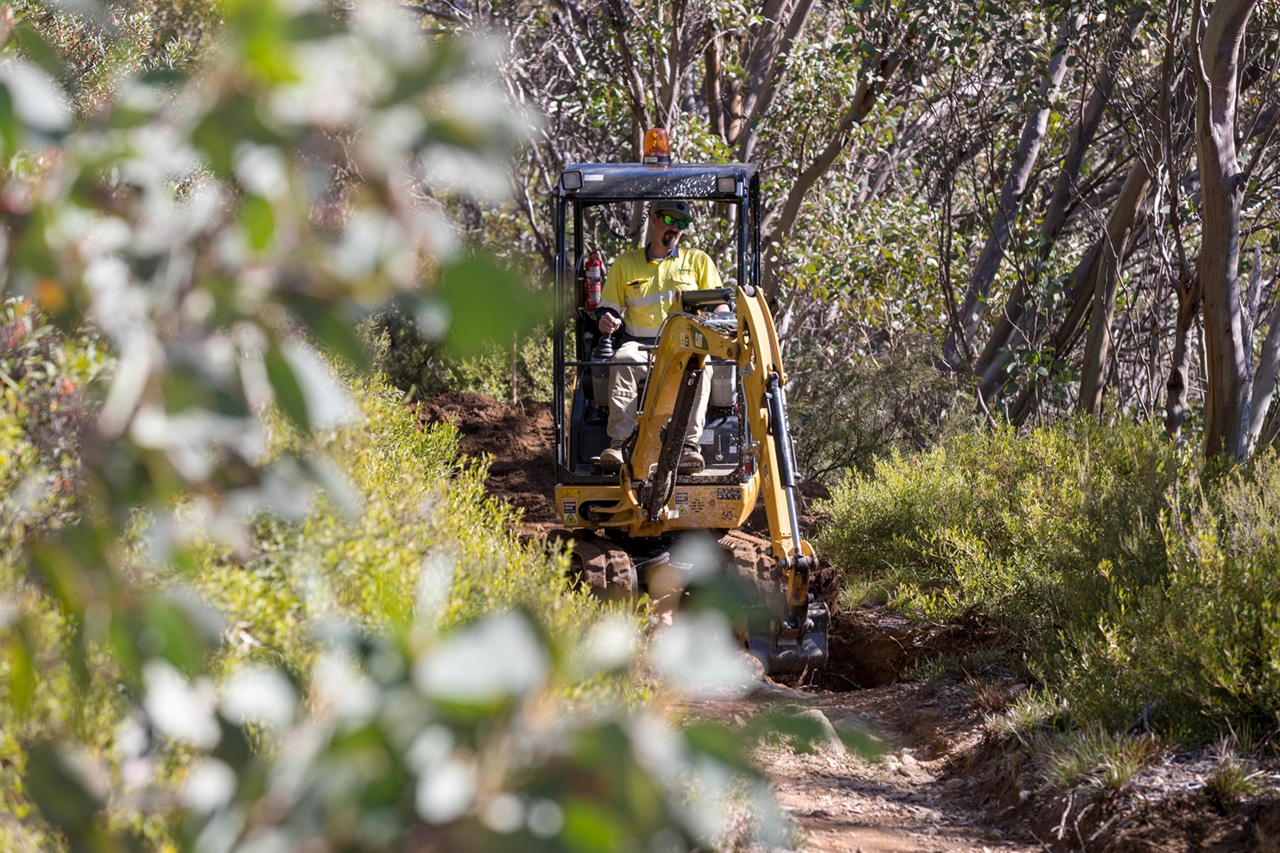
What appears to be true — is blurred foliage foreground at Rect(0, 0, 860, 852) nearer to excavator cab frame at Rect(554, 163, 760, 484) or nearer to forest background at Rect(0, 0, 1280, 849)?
forest background at Rect(0, 0, 1280, 849)

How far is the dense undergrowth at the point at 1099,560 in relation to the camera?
497 centimetres

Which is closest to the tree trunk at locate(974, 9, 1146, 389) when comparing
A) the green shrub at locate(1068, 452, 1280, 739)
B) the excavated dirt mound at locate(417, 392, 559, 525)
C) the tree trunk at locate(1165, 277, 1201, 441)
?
the tree trunk at locate(1165, 277, 1201, 441)

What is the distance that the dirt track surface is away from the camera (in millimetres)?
4492

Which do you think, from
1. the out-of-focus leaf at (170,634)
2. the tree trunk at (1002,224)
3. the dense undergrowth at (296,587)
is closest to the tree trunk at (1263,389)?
the dense undergrowth at (296,587)

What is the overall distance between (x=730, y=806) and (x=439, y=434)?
16.8ft

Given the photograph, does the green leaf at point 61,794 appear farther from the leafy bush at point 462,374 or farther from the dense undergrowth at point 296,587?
the leafy bush at point 462,374

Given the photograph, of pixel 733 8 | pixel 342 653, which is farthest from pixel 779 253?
pixel 342 653

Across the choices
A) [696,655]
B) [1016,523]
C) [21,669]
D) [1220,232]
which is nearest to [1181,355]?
[1220,232]

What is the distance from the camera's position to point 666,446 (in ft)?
25.5

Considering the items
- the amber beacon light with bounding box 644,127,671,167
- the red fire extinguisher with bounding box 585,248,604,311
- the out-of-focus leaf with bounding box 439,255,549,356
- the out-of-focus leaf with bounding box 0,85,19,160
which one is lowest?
the red fire extinguisher with bounding box 585,248,604,311

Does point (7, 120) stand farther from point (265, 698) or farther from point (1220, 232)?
point (1220, 232)

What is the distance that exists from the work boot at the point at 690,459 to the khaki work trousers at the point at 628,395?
0.05 metres

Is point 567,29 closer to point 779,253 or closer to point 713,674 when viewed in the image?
point 779,253

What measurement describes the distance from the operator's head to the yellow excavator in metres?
0.25
